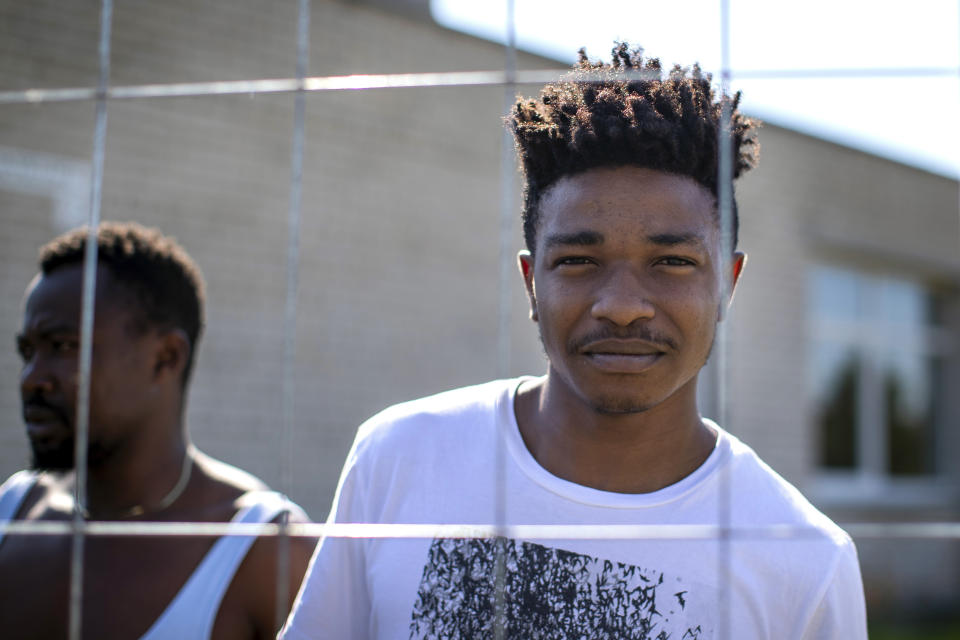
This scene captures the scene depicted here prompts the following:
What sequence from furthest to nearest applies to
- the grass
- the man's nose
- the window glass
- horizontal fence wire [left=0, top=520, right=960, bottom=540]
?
the window glass, the grass, the man's nose, horizontal fence wire [left=0, top=520, right=960, bottom=540]

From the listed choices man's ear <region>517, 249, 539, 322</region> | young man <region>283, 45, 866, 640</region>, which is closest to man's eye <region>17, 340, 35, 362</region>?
young man <region>283, 45, 866, 640</region>

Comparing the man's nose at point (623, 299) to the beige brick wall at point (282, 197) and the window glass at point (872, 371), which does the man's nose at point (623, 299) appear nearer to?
the beige brick wall at point (282, 197)

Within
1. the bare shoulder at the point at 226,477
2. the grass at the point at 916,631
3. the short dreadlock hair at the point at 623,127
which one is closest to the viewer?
the short dreadlock hair at the point at 623,127

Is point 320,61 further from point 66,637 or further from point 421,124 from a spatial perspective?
point 66,637

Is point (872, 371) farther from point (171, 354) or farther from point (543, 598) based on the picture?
point (543, 598)

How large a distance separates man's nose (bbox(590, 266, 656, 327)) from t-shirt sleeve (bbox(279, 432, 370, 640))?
456 mm

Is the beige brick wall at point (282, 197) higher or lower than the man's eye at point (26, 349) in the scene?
higher

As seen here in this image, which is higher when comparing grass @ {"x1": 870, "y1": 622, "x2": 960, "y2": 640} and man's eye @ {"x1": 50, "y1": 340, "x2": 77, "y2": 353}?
man's eye @ {"x1": 50, "y1": 340, "x2": 77, "y2": 353}

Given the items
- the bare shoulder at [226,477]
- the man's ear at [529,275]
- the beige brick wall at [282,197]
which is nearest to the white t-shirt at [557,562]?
the man's ear at [529,275]

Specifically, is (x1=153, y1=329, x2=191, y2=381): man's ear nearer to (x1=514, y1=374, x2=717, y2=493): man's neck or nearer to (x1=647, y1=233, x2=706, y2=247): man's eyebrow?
(x1=514, y1=374, x2=717, y2=493): man's neck

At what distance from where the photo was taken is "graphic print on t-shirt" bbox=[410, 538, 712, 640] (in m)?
1.22

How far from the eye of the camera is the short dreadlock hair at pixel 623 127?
130cm

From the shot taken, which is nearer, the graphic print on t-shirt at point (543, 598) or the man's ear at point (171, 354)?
the graphic print on t-shirt at point (543, 598)

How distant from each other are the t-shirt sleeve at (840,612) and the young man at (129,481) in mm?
885
